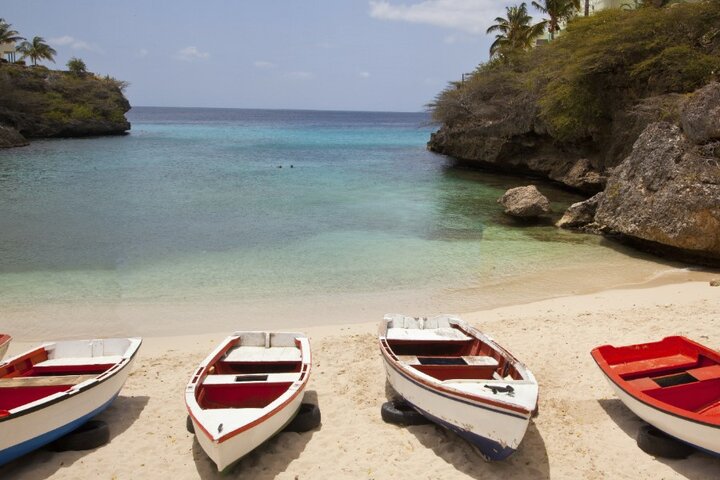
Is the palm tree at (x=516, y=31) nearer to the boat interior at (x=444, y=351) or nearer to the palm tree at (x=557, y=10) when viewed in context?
the palm tree at (x=557, y=10)

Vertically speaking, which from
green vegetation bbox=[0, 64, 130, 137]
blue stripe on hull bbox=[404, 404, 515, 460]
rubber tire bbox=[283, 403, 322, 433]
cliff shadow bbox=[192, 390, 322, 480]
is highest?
green vegetation bbox=[0, 64, 130, 137]

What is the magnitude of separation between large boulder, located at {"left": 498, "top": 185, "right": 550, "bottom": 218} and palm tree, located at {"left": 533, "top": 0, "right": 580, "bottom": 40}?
2132cm

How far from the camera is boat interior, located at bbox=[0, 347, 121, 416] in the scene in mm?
6328

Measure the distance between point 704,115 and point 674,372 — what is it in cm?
1012

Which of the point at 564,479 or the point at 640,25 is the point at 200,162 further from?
the point at 564,479

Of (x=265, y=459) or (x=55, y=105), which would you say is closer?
(x=265, y=459)

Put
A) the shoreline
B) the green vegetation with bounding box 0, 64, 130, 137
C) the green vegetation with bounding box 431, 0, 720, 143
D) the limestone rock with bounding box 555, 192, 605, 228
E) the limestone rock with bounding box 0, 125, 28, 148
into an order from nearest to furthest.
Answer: the shoreline
the limestone rock with bounding box 555, 192, 605, 228
the green vegetation with bounding box 431, 0, 720, 143
the limestone rock with bounding box 0, 125, 28, 148
the green vegetation with bounding box 0, 64, 130, 137

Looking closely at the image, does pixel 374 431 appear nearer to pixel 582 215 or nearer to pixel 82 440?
pixel 82 440

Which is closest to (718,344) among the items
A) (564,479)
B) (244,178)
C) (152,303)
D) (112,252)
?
(564,479)

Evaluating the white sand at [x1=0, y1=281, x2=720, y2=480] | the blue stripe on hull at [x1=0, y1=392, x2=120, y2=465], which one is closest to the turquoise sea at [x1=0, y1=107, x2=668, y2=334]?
the white sand at [x1=0, y1=281, x2=720, y2=480]

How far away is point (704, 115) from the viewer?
544 inches

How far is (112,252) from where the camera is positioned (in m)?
15.1

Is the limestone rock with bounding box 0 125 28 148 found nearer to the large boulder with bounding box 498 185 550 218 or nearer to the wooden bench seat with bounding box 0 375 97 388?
the large boulder with bounding box 498 185 550 218

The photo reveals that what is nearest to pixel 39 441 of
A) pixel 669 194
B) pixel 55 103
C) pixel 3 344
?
pixel 3 344
